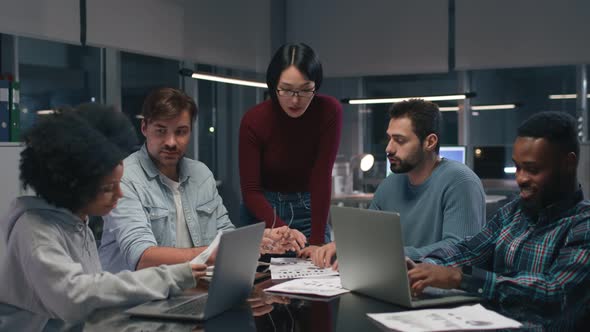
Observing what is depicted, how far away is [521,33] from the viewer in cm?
612

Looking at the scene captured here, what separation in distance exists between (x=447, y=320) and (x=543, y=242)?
0.49 metres

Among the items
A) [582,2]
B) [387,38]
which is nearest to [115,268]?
[387,38]

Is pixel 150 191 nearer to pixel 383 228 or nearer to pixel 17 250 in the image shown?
pixel 17 250

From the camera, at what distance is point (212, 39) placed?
591 cm

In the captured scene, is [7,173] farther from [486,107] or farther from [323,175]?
[486,107]

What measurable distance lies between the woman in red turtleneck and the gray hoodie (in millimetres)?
1007

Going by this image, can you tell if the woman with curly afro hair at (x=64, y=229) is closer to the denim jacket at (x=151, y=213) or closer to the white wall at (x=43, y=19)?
the denim jacket at (x=151, y=213)

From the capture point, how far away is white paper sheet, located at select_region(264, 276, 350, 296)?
178 centimetres

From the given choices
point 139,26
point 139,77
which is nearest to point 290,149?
point 139,26

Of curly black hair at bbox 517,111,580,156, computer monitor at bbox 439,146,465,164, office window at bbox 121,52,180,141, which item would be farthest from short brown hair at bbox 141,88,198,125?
computer monitor at bbox 439,146,465,164

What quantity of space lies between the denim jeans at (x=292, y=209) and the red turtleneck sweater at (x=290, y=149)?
0.04m

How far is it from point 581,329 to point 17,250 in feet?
4.36

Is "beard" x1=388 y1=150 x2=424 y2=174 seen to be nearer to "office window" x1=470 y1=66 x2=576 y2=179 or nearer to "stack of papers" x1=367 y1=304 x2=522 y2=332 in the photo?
"stack of papers" x1=367 y1=304 x2=522 y2=332

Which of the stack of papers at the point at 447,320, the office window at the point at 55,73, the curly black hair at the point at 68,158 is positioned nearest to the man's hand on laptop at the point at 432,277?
the stack of papers at the point at 447,320
